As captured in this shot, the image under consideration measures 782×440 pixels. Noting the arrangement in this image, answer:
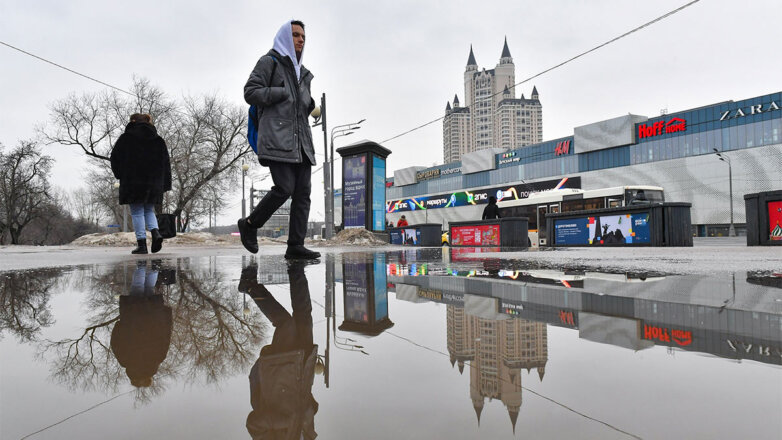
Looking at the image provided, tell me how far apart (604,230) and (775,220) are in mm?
4609

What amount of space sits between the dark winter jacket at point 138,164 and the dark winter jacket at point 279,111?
2.70 metres

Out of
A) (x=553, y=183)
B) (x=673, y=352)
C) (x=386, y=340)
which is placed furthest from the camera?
(x=553, y=183)

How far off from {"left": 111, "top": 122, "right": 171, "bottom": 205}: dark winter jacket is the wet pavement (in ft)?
15.0

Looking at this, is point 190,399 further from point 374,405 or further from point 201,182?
point 201,182

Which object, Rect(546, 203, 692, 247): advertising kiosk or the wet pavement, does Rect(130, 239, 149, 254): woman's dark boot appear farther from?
Rect(546, 203, 692, 247): advertising kiosk

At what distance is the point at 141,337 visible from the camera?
1185mm

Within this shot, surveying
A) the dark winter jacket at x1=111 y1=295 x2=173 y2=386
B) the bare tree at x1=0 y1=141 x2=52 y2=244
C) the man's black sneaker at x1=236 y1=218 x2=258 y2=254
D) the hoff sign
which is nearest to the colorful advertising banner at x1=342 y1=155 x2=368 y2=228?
the man's black sneaker at x1=236 y1=218 x2=258 y2=254

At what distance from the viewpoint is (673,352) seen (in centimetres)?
100

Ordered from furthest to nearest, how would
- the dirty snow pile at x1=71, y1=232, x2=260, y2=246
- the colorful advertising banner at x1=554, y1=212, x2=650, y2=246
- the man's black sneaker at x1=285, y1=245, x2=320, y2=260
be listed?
the dirty snow pile at x1=71, y1=232, x2=260, y2=246
the colorful advertising banner at x1=554, y1=212, x2=650, y2=246
the man's black sneaker at x1=285, y1=245, x2=320, y2=260

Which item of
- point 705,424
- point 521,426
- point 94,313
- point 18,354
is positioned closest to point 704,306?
point 705,424

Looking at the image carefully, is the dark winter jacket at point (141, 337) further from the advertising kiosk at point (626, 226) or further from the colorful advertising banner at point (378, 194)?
the colorful advertising banner at point (378, 194)

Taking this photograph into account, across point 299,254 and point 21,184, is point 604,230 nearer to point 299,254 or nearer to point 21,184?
point 299,254

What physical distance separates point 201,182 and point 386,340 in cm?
2771

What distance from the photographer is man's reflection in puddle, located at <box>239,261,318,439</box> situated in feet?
2.15
